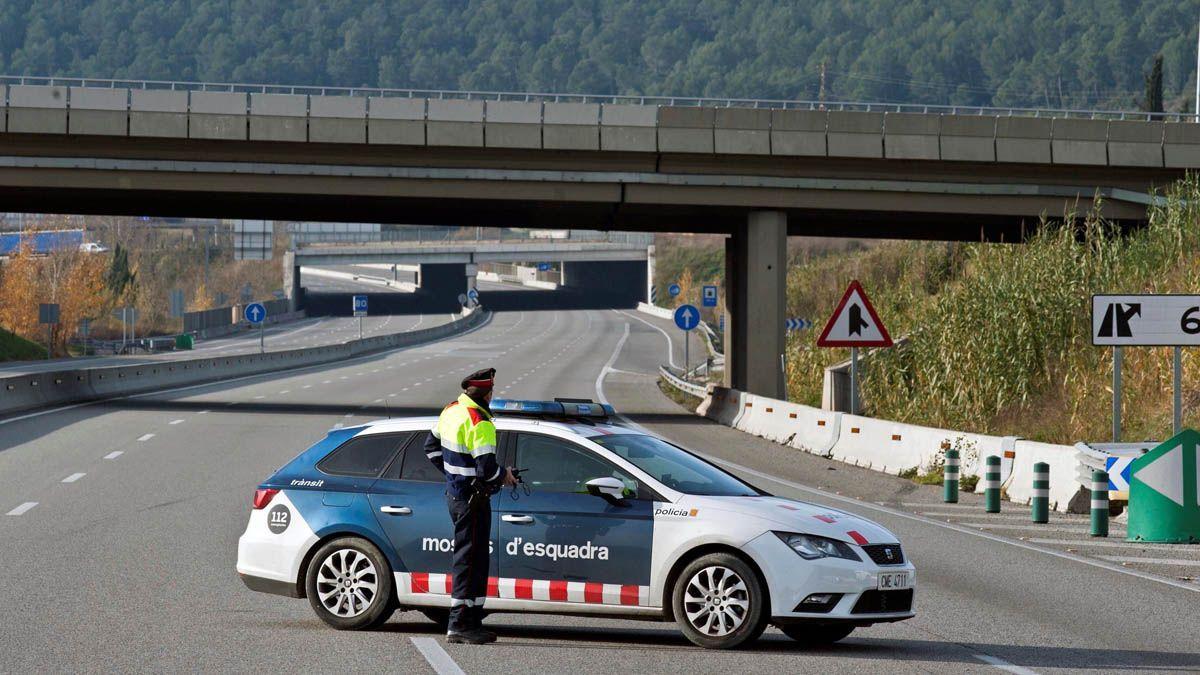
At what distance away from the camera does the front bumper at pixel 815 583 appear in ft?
32.2

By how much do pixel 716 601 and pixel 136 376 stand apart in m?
38.7

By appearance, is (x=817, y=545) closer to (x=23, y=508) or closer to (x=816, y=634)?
(x=816, y=634)

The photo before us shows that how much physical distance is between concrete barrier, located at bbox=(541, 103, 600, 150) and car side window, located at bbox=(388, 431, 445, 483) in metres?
26.9

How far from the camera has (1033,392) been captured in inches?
1135

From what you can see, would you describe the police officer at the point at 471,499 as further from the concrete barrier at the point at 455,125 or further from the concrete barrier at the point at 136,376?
the concrete barrier at the point at 455,125

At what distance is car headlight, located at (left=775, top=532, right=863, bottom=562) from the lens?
32.4ft

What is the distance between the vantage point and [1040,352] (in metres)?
29.2

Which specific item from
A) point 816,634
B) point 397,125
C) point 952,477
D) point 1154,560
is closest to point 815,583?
point 816,634

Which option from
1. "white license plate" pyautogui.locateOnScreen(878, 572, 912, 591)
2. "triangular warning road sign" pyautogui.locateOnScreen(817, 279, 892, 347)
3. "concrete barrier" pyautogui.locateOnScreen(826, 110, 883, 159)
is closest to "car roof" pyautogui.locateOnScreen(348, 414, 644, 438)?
"white license plate" pyautogui.locateOnScreen(878, 572, 912, 591)

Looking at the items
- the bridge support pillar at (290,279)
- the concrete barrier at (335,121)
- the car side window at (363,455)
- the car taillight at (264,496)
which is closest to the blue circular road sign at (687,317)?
the concrete barrier at (335,121)

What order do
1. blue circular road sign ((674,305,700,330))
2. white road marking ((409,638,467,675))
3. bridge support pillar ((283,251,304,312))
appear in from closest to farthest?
white road marking ((409,638,467,675)), blue circular road sign ((674,305,700,330)), bridge support pillar ((283,251,304,312))

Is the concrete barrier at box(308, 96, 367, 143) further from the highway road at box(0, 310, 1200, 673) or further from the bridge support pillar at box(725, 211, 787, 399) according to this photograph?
the highway road at box(0, 310, 1200, 673)

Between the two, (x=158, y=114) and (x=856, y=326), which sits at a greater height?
(x=158, y=114)

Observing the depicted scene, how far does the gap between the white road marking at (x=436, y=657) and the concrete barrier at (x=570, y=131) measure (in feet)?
90.8
